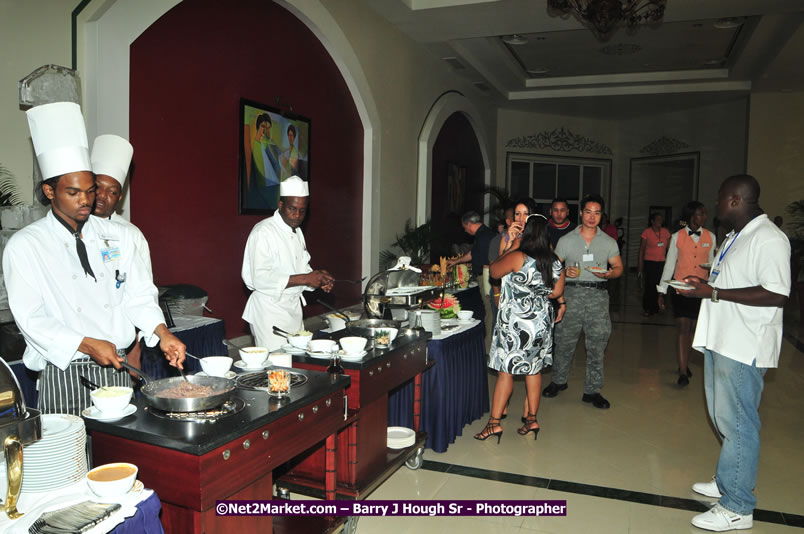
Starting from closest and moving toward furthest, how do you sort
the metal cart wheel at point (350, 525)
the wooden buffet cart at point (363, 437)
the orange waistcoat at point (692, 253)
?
the metal cart wheel at point (350, 525) < the wooden buffet cart at point (363, 437) < the orange waistcoat at point (692, 253)

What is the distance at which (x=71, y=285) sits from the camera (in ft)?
6.29

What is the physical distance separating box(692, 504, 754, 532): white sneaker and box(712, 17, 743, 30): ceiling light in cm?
644

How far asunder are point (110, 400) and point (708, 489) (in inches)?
112

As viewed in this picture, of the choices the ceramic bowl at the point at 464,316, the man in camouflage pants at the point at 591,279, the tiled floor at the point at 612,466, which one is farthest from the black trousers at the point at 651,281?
the ceramic bowl at the point at 464,316

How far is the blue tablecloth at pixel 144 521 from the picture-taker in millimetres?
1354

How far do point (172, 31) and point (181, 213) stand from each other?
3.76 ft

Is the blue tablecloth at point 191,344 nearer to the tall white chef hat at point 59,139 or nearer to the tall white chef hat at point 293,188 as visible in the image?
the tall white chef hat at point 293,188

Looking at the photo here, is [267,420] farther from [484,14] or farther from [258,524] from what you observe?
[484,14]

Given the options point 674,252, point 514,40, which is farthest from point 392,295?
point 514,40

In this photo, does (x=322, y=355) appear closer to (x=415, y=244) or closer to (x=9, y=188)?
(x=9, y=188)

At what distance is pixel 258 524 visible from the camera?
192cm

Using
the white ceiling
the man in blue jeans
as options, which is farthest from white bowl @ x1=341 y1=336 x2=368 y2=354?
the white ceiling

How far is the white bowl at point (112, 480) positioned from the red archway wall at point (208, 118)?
2615 millimetres

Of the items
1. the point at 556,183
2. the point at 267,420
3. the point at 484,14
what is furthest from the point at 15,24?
the point at 556,183
